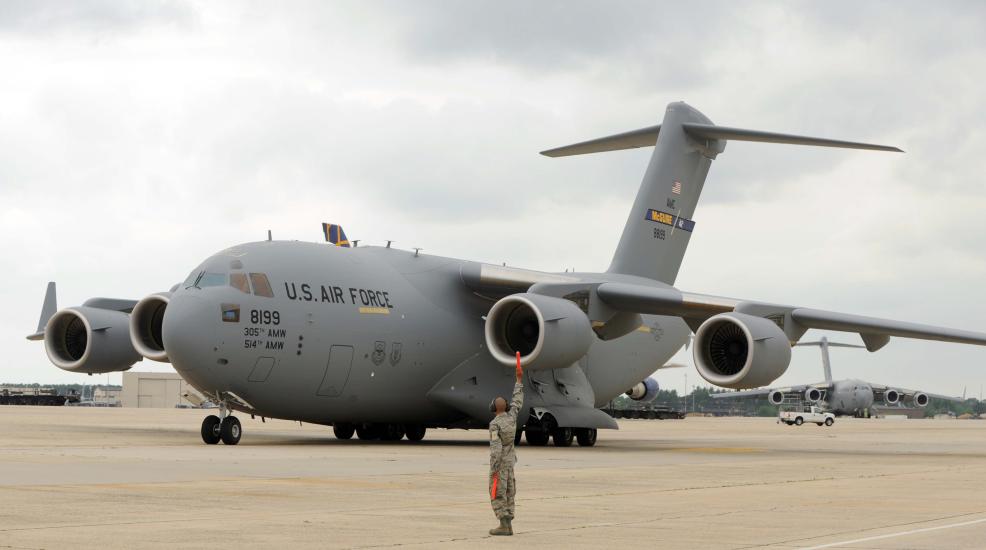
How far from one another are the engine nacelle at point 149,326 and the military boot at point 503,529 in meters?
15.1

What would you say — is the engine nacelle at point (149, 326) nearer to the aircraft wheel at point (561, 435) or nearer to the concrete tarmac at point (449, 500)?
the concrete tarmac at point (449, 500)

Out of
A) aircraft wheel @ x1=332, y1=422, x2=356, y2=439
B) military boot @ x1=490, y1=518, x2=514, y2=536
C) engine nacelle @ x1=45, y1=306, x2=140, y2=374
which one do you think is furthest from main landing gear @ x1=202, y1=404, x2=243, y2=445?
military boot @ x1=490, y1=518, x2=514, y2=536

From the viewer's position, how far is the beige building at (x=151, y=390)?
234 feet

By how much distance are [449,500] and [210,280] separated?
9.75 m

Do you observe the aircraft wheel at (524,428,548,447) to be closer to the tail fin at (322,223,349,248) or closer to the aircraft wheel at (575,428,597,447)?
the aircraft wheel at (575,428,597,447)

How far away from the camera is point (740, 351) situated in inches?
856

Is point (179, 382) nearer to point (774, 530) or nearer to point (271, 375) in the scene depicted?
point (271, 375)

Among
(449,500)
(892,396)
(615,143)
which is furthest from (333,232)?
(892,396)

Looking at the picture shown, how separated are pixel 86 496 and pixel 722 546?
577 centimetres

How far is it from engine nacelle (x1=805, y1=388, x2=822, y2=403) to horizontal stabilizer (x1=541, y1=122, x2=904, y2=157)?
45.8 metres

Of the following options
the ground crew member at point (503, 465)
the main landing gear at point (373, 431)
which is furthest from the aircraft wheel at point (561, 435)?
the ground crew member at point (503, 465)

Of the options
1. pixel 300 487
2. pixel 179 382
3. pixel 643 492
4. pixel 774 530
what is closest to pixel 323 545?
pixel 774 530

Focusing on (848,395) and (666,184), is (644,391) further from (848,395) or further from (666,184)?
(848,395)

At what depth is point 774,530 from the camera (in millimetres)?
9539
